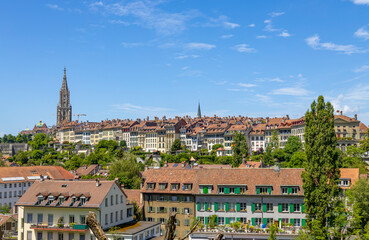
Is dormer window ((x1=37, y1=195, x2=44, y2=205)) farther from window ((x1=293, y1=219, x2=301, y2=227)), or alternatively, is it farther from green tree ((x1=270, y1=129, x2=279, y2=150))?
green tree ((x1=270, y1=129, x2=279, y2=150))

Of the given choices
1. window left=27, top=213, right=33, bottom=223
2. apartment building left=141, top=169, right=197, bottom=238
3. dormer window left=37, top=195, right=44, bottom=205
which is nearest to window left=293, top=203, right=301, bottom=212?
apartment building left=141, top=169, right=197, bottom=238

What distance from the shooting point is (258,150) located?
157 m

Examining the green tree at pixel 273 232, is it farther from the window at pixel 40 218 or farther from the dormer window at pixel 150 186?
the window at pixel 40 218

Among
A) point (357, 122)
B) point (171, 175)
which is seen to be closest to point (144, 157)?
point (357, 122)

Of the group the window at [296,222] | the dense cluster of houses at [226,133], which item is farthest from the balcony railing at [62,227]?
the dense cluster of houses at [226,133]

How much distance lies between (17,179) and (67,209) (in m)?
48.1

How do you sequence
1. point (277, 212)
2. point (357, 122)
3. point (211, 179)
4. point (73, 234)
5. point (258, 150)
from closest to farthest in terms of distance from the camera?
point (73, 234)
point (277, 212)
point (211, 179)
point (357, 122)
point (258, 150)

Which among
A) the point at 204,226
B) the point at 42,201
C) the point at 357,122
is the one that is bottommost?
the point at 204,226

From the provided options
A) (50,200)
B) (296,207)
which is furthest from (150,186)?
(296,207)

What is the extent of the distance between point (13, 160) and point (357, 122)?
137577 mm

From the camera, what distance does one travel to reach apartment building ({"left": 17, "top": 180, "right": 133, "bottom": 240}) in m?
51.9

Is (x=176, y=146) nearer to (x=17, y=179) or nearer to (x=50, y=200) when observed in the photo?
(x=17, y=179)

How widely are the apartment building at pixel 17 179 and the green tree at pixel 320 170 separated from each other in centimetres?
6429

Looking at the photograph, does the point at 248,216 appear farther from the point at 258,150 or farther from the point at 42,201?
the point at 258,150
